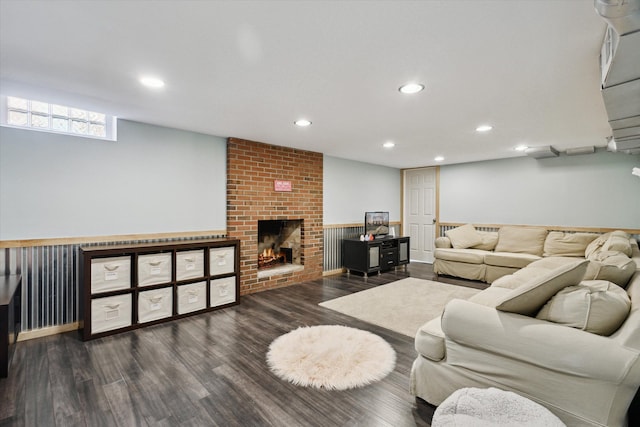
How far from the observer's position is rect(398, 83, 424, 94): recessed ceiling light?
7.61 feet

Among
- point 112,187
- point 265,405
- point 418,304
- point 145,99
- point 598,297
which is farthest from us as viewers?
point 418,304

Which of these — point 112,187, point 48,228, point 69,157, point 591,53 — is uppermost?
point 591,53

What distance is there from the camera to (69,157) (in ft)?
9.64

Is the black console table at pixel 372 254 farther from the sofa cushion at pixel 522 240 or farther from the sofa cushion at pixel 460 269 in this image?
the sofa cushion at pixel 522 240

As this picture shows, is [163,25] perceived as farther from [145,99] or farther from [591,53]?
[591,53]

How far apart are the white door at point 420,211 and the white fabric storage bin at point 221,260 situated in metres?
4.68

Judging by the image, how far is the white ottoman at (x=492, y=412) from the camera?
4.10ft

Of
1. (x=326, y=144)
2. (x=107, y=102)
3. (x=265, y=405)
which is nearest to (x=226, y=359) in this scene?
(x=265, y=405)

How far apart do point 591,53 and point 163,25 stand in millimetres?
2585

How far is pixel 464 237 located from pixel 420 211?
148 cm

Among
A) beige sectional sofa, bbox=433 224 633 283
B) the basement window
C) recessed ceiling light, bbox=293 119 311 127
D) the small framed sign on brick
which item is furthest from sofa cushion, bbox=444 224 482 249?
the basement window

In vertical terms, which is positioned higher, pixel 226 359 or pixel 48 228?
pixel 48 228

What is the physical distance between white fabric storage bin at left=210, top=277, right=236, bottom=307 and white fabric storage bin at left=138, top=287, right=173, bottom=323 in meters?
0.48

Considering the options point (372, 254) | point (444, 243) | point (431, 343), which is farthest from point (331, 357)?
point (444, 243)
